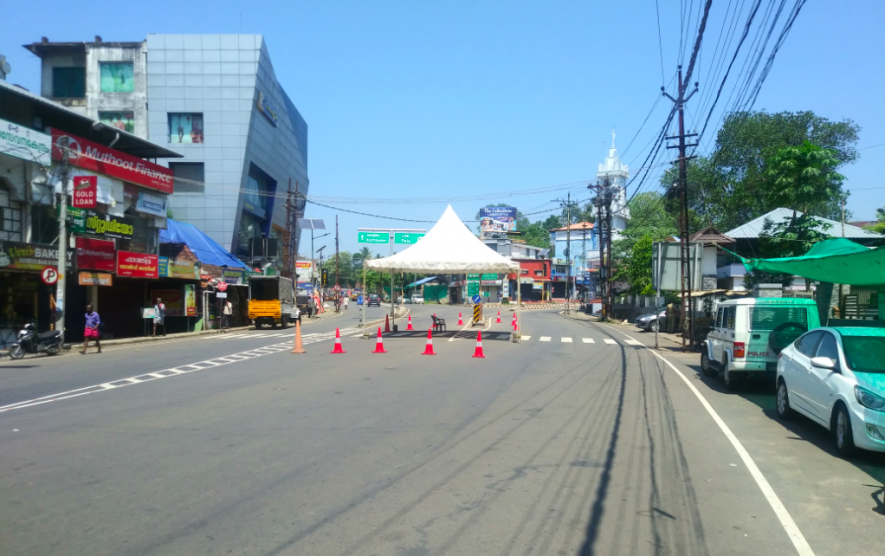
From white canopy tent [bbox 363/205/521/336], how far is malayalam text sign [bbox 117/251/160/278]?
32.8ft

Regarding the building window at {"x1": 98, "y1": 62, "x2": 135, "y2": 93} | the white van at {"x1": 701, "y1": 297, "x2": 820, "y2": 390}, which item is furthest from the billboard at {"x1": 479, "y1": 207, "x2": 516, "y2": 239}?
the white van at {"x1": 701, "y1": 297, "x2": 820, "y2": 390}

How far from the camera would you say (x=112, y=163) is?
2878 cm

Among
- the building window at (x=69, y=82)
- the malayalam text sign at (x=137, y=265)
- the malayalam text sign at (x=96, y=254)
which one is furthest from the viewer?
the building window at (x=69, y=82)

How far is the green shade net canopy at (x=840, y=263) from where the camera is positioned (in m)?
11.4

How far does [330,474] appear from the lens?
6730mm

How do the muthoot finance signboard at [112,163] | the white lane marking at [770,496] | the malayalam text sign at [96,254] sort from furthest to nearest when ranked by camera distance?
the muthoot finance signboard at [112,163]
the malayalam text sign at [96,254]
the white lane marking at [770,496]

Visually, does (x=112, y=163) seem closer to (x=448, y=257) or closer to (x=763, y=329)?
(x=448, y=257)

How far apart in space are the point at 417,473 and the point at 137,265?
25.7 m

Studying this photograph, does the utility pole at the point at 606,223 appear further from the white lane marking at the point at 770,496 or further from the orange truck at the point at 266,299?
the white lane marking at the point at 770,496

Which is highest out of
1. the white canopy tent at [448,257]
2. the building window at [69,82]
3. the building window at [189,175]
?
the building window at [69,82]

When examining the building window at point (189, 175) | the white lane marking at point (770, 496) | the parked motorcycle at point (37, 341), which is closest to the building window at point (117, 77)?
the building window at point (189, 175)

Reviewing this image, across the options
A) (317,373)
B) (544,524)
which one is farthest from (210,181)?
(544,524)

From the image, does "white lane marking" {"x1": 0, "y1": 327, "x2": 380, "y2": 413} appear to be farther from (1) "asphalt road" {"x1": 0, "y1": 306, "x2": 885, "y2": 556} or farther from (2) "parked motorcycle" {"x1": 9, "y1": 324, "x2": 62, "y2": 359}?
(2) "parked motorcycle" {"x1": 9, "y1": 324, "x2": 62, "y2": 359}

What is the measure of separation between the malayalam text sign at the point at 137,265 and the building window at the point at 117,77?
90.8ft
